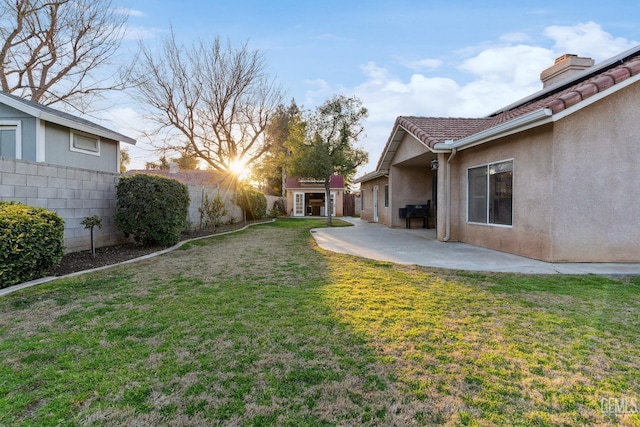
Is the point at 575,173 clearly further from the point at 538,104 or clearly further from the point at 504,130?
the point at 538,104

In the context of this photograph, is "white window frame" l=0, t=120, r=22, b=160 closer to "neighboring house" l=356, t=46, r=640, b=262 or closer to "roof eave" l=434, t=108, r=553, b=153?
"roof eave" l=434, t=108, r=553, b=153

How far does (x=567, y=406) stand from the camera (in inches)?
84.0

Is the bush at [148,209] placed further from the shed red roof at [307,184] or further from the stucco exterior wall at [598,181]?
the shed red roof at [307,184]

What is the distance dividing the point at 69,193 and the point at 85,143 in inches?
180

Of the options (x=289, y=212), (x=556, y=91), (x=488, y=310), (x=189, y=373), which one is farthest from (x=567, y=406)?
(x=289, y=212)

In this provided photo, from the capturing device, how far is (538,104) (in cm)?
770

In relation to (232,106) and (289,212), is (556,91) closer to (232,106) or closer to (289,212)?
(232,106)

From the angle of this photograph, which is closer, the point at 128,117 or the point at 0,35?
the point at 0,35

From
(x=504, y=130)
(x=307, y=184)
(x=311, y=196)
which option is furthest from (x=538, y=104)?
(x=311, y=196)

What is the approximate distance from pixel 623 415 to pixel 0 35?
22502mm

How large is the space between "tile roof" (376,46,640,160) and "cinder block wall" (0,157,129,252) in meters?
8.66

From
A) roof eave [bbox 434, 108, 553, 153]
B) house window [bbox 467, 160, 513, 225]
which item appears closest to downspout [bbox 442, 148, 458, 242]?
house window [bbox 467, 160, 513, 225]

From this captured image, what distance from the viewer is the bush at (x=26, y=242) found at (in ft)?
15.0

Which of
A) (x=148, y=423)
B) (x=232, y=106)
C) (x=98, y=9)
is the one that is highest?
(x=98, y=9)
